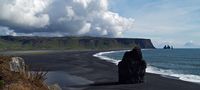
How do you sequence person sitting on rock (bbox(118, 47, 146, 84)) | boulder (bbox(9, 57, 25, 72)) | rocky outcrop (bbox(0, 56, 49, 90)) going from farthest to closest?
person sitting on rock (bbox(118, 47, 146, 84))
boulder (bbox(9, 57, 25, 72))
rocky outcrop (bbox(0, 56, 49, 90))

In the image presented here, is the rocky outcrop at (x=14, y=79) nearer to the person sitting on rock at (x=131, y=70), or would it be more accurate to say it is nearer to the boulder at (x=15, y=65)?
the boulder at (x=15, y=65)

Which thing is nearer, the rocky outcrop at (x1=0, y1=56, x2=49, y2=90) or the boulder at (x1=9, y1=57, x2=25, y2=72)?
the rocky outcrop at (x1=0, y1=56, x2=49, y2=90)

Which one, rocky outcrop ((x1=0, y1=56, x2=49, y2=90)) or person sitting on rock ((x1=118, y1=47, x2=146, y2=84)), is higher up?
rocky outcrop ((x1=0, y1=56, x2=49, y2=90))

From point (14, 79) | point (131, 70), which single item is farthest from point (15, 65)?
point (131, 70)

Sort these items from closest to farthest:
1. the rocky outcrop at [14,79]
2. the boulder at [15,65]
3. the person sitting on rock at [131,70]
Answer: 1. the rocky outcrop at [14,79]
2. the boulder at [15,65]
3. the person sitting on rock at [131,70]

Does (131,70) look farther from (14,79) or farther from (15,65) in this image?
(14,79)

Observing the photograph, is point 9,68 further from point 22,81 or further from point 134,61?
point 134,61

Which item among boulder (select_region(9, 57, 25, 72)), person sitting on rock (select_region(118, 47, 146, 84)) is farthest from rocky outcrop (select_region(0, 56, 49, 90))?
person sitting on rock (select_region(118, 47, 146, 84))

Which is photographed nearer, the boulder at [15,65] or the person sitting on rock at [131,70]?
the boulder at [15,65]

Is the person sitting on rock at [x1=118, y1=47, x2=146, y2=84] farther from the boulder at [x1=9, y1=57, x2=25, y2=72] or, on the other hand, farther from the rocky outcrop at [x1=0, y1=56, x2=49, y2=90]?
the rocky outcrop at [x1=0, y1=56, x2=49, y2=90]

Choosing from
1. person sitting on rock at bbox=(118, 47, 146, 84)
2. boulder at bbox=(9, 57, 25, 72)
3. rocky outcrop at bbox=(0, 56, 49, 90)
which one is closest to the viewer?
rocky outcrop at bbox=(0, 56, 49, 90)

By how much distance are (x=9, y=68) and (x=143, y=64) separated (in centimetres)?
3052

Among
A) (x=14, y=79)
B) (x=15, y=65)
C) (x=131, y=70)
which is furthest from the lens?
(x=131, y=70)

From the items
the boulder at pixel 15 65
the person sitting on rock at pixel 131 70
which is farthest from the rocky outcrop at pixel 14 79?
the person sitting on rock at pixel 131 70
